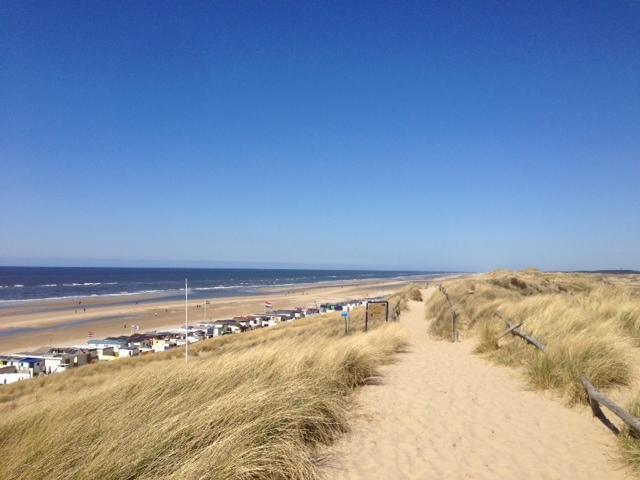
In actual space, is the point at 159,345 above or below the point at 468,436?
below

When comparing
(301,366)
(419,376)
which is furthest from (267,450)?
(419,376)

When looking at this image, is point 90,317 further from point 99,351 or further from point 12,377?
point 12,377

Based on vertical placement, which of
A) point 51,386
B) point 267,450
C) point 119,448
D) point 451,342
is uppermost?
point 119,448

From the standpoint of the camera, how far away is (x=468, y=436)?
521 cm

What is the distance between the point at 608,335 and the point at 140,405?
8.22 meters

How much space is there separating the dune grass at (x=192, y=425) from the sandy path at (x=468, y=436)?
1.50ft

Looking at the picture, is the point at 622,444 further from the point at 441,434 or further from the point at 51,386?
the point at 51,386

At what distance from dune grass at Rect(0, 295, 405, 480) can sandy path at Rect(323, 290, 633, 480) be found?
456 mm

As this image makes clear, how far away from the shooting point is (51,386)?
49.8ft

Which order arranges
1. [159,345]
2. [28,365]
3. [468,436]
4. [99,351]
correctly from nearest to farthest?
[468,436] → [28,365] → [99,351] → [159,345]

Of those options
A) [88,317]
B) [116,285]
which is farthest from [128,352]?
[116,285]

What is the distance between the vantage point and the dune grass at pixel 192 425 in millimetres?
3150

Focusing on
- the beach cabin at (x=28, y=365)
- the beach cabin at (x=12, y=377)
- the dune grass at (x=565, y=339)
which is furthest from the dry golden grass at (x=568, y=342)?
the beach cabin at (x=28, y=365)

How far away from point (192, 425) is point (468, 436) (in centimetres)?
345
